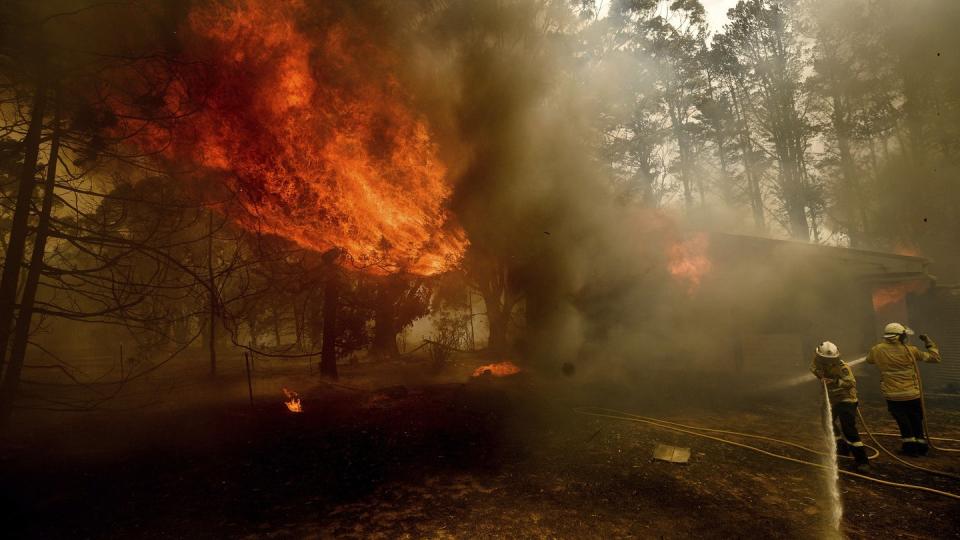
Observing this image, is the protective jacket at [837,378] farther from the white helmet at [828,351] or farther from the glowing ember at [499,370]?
the glowing ember at [499,370]

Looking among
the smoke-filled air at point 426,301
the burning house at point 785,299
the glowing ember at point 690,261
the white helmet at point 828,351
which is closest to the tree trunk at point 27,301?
the smoke-filled air at point 426,301

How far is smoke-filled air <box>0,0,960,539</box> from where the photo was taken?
5.89 m

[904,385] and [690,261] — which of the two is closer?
[904,385]

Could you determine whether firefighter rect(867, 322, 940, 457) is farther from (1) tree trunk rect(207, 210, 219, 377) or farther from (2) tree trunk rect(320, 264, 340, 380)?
(2) tree trunk rect(320, 264, 340, 380)

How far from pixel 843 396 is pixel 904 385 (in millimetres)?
1050

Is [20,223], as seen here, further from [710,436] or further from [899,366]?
[899,366]

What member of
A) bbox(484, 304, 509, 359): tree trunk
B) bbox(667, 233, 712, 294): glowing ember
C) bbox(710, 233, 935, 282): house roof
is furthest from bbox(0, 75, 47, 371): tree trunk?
bbox(710, 233, 935, 282): house roof

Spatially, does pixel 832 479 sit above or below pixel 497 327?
below

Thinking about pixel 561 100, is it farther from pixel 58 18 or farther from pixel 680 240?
pixel 58 18

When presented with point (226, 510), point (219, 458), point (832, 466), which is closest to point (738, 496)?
point (832, 466)

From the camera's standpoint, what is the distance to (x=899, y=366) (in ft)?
23.7

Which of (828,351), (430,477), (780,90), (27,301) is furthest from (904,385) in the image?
(780,90)

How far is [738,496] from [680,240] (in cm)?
1213

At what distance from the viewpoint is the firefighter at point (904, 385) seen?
7.09 meters
